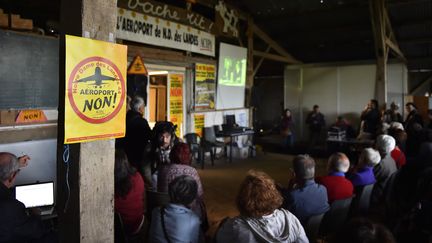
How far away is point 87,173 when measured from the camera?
75.6 inches

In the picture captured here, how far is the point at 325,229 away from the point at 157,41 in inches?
191

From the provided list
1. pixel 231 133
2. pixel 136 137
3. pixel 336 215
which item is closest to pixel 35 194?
pixel 136 137

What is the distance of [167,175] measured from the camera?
3.03 m

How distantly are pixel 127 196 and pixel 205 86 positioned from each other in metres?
5.69

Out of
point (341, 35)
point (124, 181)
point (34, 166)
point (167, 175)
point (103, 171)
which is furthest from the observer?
point (341, 35)

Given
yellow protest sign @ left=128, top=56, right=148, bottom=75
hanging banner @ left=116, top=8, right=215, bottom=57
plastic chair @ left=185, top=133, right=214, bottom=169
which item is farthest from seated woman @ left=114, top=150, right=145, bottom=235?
plastic chair @ left=185, top=133, right=214, bottom=169

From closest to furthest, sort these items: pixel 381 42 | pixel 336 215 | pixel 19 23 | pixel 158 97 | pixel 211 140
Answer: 1. pixel 336 215
2. pixel 19 23
3. pixel 158 97
4. pixel 211 140
5. pixel 381 42

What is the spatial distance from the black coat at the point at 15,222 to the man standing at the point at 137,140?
5.31 ft

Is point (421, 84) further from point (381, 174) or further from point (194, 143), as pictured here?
point (381, 174)

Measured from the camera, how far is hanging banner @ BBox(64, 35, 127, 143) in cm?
180

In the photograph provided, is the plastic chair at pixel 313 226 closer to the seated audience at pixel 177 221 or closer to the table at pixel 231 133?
the seated audience at pixel 177 221

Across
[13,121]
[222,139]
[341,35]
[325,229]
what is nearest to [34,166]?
[13,121]

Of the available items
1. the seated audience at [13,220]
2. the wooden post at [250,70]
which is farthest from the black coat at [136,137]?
the wooden post at [250,70]

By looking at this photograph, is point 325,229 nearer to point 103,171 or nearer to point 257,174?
point 257,174
